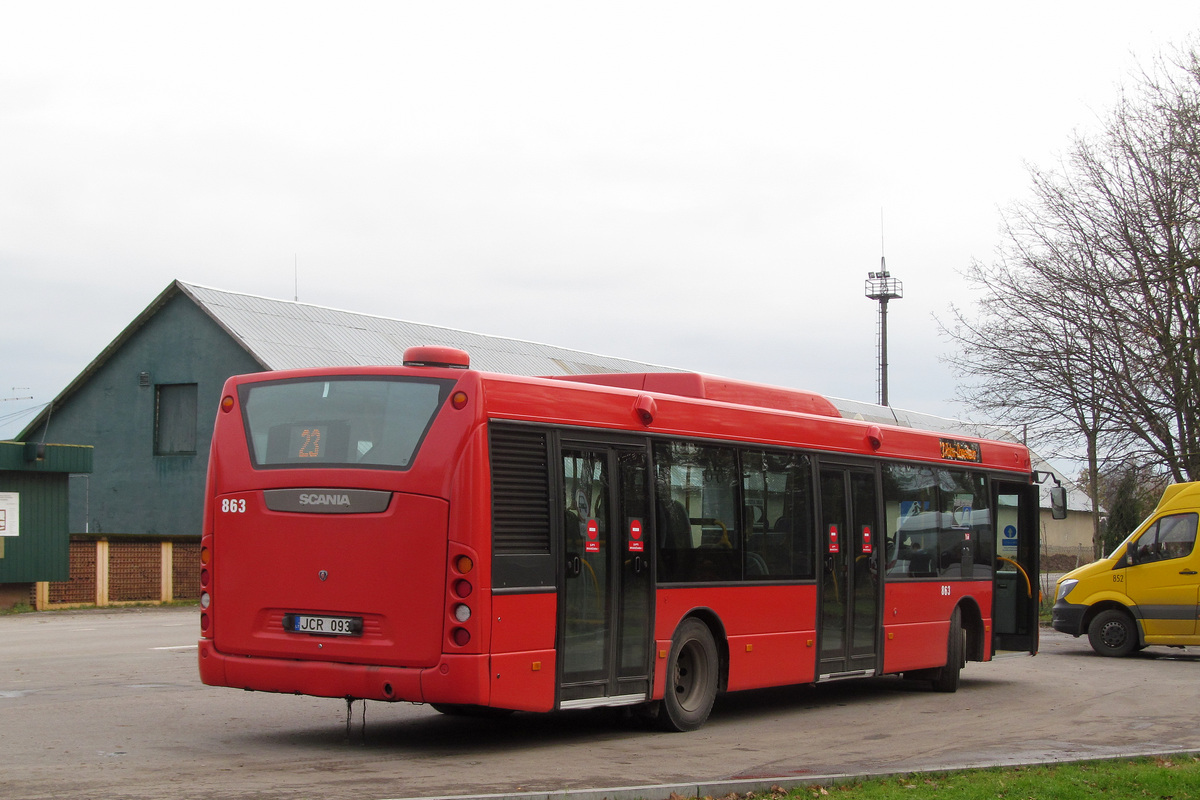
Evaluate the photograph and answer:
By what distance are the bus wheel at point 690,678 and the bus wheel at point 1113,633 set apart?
11511 millimetres

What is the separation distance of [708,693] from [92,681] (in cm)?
695

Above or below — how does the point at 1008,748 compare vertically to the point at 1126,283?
below

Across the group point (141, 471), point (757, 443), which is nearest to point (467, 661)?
point (757, 443)

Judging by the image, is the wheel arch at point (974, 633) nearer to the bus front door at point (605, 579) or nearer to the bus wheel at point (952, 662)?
the bus wheel at point (952, 662)

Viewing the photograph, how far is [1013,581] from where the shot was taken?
55.7 feet

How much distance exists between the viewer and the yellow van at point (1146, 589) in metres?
20.0

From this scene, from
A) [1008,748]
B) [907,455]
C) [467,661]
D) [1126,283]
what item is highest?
[1126,283]

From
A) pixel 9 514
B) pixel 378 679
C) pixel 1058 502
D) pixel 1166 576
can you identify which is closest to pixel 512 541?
pixel 378 679

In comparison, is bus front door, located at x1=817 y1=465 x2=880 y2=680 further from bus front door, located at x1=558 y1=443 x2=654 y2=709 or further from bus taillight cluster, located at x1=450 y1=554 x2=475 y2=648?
bus taillight cluster, located at x1=450 y1=554 x2=475 y2=648

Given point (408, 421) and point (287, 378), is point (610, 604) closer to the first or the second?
point (408, 421)

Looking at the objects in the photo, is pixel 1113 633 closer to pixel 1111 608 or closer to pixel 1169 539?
pixel 1111 608

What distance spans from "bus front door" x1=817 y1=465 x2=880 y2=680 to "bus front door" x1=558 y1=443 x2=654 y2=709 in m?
3.02

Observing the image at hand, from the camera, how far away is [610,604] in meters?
10.5

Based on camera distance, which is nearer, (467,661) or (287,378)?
(467,661)
